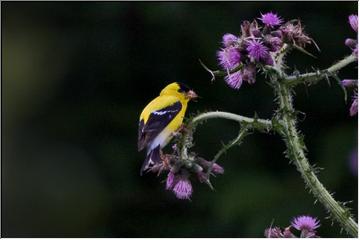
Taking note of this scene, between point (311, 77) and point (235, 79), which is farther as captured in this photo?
point (235, 79)

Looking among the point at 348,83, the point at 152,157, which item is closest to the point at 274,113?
the point at 348,83

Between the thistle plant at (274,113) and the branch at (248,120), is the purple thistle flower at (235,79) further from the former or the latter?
the branch at (248,120)

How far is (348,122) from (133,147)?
952mm

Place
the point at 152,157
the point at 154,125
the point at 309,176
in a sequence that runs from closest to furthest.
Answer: the point at 309,176
the point at 152,157
the point at 154,125

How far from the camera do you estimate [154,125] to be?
1.90m

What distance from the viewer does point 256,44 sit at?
4.73 feet

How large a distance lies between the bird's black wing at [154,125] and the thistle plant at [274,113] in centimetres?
34

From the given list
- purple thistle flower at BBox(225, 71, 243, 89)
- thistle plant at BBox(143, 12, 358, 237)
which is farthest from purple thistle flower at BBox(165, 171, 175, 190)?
purple thistle flower at BBox(225, 71, 243, 89)

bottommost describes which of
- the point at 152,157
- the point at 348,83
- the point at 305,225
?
the point at 305,225

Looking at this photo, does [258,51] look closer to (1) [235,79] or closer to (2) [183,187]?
(1) [235,79]

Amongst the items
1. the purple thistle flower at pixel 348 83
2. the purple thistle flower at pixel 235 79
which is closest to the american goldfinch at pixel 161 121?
the purple thistle flower at pixel 235 79

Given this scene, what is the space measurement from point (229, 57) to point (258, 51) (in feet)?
0.26

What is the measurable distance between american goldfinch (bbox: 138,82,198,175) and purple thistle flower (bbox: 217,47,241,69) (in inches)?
8.1

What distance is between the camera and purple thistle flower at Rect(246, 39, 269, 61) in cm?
144
